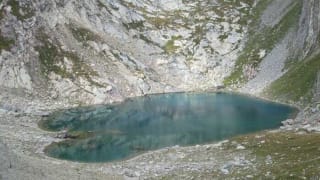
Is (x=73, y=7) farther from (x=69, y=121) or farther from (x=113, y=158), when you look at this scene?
(x=113, y=158)

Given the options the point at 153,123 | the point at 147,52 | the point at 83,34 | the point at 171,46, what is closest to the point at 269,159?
the point at 153,123

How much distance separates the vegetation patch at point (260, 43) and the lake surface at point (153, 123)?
971cm

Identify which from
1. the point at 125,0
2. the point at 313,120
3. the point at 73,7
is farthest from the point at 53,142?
the point at 125,0

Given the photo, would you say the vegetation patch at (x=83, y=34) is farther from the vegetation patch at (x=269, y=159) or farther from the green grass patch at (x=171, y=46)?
the vegetation patch at (x=269, y=159)

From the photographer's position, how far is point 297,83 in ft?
302

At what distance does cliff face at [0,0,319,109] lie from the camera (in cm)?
10300

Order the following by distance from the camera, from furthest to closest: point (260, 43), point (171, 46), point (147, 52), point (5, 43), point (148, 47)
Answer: point (171, 46), point (148, 47), point (147, 52), point (260, 43), point (5, 43)

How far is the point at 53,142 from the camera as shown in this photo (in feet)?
233

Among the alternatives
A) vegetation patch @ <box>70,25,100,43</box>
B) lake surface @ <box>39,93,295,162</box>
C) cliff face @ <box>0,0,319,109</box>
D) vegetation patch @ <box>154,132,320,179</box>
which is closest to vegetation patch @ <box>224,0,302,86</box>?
cliff face @ <box>0,0,319,109</box>

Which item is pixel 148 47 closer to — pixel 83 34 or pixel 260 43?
pixel 83 34

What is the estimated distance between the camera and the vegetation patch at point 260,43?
4646 inches

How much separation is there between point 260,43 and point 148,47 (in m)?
28.0

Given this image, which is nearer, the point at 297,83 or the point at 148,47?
the point at 297,83

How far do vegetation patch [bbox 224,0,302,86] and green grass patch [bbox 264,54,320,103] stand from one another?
16.7 metres
